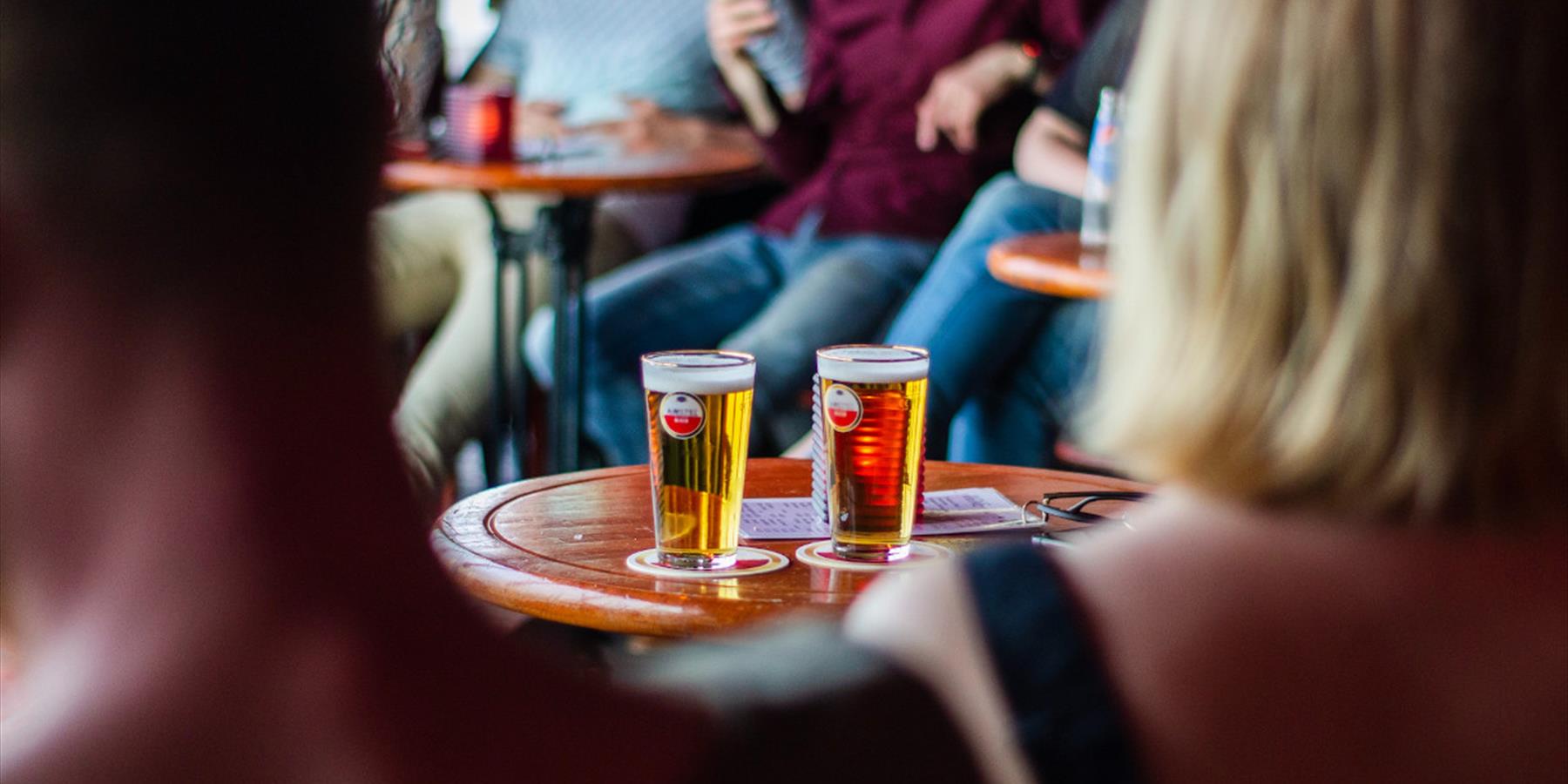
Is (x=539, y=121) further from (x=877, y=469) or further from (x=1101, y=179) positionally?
(x=877, y=469)

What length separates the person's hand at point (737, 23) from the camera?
3.41 metres

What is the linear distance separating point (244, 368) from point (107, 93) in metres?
0.06

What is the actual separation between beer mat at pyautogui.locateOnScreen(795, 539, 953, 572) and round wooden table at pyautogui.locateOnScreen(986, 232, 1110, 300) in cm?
79

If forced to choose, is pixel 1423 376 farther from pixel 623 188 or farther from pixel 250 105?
pixel 623 188

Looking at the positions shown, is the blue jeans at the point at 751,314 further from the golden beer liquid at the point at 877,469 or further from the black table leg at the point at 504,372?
the golden beer liquid at the point at 877,469

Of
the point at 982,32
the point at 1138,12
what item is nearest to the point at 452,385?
the point at 982,32

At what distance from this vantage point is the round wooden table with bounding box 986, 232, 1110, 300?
2035mm

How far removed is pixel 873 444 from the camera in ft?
3.81

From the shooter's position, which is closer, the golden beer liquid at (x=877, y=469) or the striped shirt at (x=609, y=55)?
the golden beer liquid at (x=877, y=469)

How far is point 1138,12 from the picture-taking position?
2.84m

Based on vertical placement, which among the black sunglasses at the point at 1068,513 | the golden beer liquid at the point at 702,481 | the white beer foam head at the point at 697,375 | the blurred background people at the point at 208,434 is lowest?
the black sunglasses at the point at 1068,513

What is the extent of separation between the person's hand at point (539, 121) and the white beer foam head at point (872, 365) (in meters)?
2.12

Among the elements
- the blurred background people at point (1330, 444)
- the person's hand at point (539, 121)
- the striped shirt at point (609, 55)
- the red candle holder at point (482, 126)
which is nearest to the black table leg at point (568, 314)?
the person's hand at point (539, 121)

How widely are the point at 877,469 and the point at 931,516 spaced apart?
154mm
